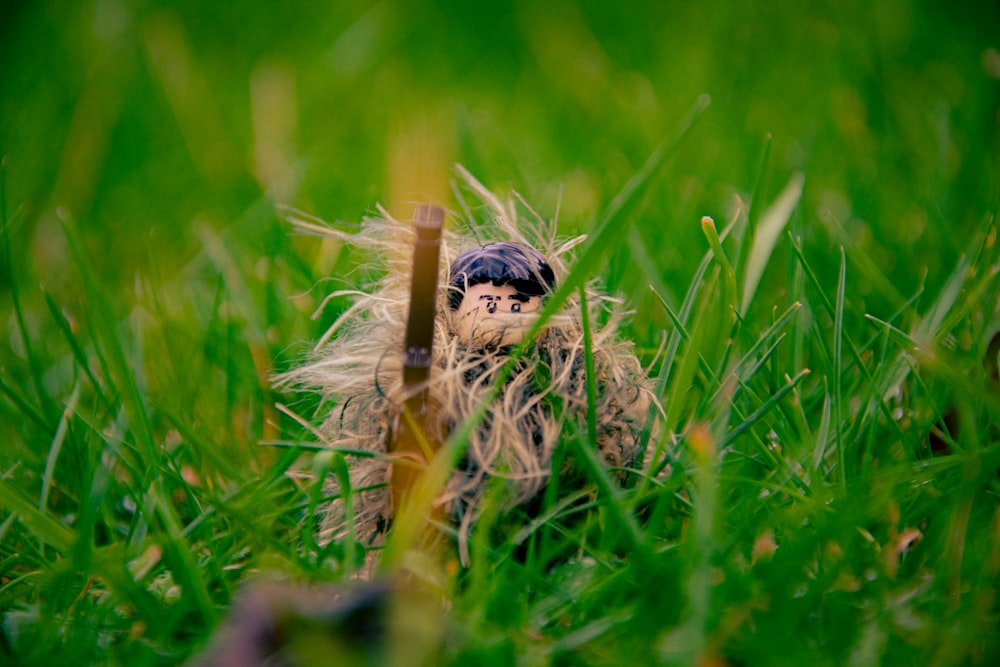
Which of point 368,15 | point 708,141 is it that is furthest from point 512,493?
point 368,15

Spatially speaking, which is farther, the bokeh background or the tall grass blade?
the bokeh background

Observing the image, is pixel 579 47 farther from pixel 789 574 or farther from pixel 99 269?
pixel 789 574

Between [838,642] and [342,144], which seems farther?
[342,144]

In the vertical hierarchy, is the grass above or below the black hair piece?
below

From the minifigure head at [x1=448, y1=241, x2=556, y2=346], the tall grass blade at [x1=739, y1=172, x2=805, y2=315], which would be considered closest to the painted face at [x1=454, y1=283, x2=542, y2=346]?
the minifigure head at [x1=448, y1=241, x2=556, y2=346]

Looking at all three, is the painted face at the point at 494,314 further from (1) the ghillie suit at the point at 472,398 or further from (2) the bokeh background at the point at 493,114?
(2) the bokeh background at the point at 493,114

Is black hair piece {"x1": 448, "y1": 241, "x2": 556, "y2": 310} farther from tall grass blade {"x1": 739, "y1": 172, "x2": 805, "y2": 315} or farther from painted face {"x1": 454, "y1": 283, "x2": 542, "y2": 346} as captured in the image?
tall grass blade {"x1": 739, "y1": 172, "x2": 805, "y2": 315}

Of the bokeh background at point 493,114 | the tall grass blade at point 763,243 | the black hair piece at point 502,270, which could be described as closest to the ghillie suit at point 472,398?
the black hair piece at point 502,270

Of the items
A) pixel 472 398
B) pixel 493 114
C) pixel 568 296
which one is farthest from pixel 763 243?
pixel 493 114
